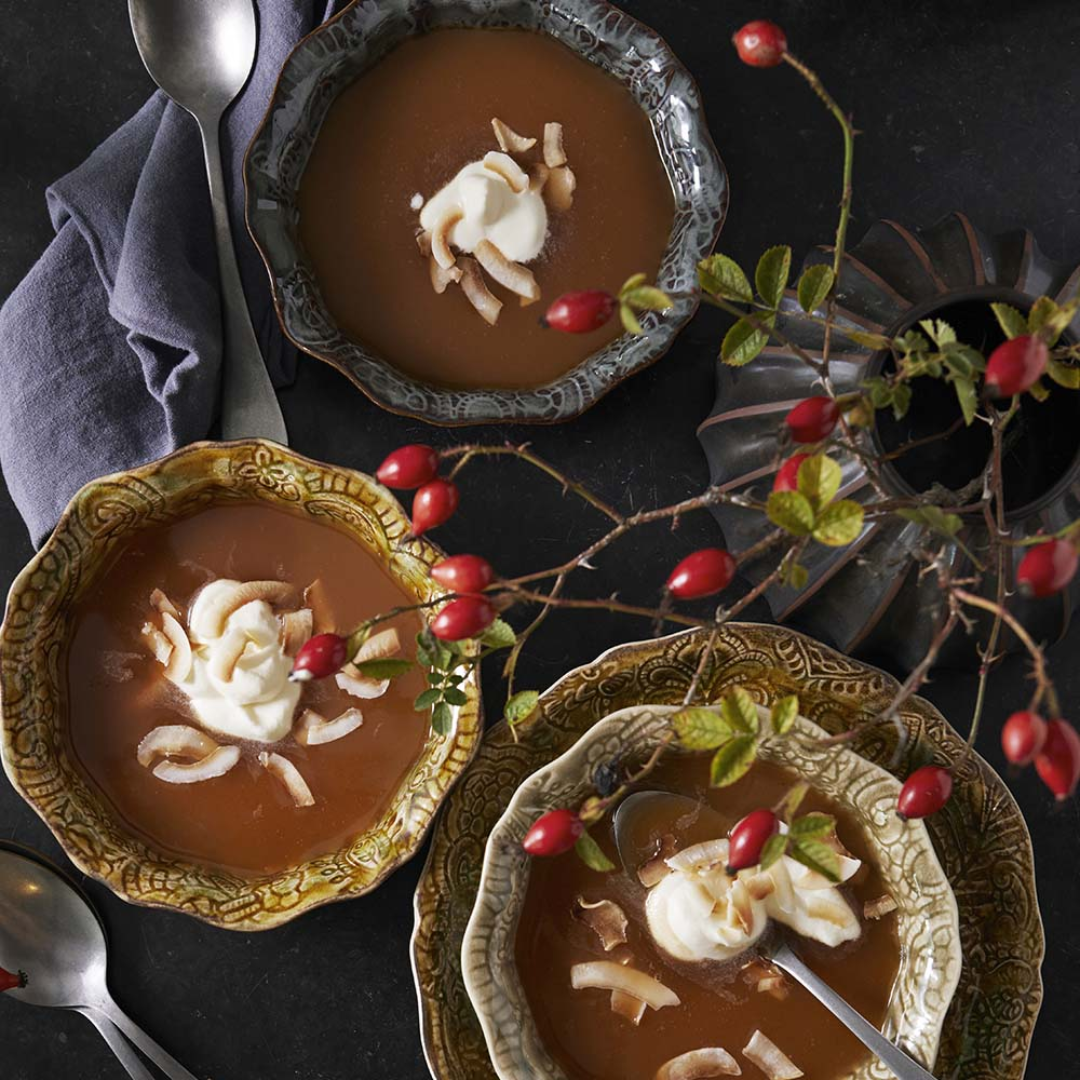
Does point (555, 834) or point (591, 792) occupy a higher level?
point (555, 834)

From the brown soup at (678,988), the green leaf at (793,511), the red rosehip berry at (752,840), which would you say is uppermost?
the green leaf at (793,511)

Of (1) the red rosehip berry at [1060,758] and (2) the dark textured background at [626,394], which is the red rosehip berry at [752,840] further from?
(2) the dark textured background at [626,394]

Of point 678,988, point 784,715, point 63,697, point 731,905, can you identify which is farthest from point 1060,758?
point 63,697

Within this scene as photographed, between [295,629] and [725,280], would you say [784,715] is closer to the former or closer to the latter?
[725,280]

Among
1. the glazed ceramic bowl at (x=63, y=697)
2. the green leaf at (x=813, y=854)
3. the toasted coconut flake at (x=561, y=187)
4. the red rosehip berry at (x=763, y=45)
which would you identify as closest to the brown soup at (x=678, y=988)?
the glazed ceramic bowl at (x=63, y=697)

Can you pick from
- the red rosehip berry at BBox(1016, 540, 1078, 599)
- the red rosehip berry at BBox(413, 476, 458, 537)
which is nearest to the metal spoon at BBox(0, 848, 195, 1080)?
the red rosehip berry at BBox(413, 476, 458, 537)

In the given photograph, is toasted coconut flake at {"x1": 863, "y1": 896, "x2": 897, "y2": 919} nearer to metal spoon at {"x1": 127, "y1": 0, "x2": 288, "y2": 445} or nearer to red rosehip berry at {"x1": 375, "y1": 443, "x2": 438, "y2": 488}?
red rosehip berry at {"x1": 375, "y1": 443, "x2": 438, "y2": 488}

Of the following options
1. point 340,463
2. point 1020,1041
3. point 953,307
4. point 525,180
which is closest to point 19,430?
point 340,463
